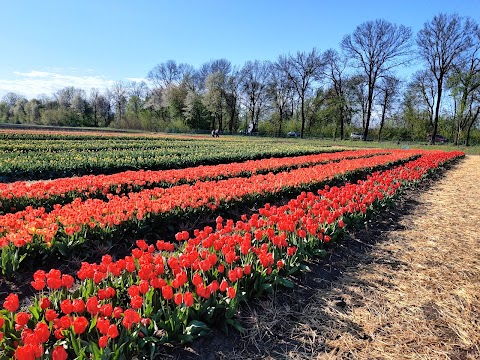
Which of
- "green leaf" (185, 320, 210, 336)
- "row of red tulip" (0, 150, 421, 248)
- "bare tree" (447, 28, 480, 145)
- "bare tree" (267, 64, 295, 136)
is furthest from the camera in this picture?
"bare tree" (267, 64, 295, 136)

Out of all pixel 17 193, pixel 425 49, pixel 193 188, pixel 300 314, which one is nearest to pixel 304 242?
pixel 300 314

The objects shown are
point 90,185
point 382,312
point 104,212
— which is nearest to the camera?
point 382,312

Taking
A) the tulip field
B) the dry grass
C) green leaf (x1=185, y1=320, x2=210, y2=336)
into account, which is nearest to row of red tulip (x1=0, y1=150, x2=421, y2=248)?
the tulip field

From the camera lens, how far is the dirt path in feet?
9.11

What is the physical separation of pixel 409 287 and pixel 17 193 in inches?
256

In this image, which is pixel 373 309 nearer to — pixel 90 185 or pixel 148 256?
pixel 148 256

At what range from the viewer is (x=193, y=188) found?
281 inches

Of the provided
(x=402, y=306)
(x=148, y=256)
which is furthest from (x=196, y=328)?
(x=402, y=306)

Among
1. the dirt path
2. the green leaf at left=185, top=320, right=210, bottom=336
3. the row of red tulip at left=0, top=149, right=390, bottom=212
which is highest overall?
the row of red tulip at left=0, top=149, right=390, bottom=212

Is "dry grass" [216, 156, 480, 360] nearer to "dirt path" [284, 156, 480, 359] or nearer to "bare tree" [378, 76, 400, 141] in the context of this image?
"dirt path" [284, 156, 480, 359]

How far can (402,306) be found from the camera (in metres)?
3.40

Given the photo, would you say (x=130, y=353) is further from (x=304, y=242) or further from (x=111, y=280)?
(x=304, y=242)

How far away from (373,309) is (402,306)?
0.33m

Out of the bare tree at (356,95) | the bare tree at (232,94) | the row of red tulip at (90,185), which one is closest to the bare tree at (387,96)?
the bare tree at (356,95)
